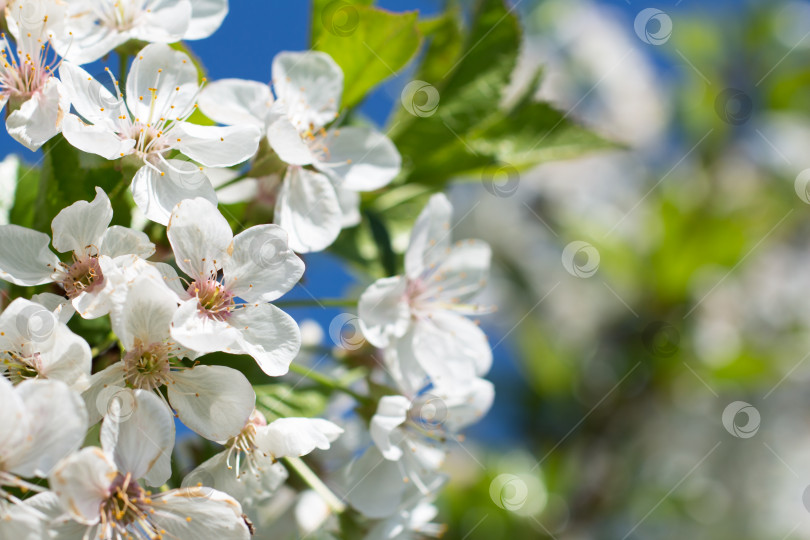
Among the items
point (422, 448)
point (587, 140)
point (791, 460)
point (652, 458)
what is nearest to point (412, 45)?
point (587, 140)

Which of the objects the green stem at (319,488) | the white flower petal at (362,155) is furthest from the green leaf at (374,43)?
the green stem at (319,488)

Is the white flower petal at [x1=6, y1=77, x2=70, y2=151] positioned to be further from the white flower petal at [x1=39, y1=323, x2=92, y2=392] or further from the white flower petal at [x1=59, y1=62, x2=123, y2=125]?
the white flower petal at [x1=39, y1=323, x2=92, y2=392]

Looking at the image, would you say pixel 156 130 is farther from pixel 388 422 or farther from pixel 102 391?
pixel 388 422

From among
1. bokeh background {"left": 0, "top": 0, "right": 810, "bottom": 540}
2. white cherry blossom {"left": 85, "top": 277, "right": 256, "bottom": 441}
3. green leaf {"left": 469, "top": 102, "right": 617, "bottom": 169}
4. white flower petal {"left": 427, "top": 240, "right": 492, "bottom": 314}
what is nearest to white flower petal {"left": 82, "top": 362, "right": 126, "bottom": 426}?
white cherry blossom {"left": 85, "top": 277, "right": 256, "bottom": 441}

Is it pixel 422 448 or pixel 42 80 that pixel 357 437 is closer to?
pixel 422 448

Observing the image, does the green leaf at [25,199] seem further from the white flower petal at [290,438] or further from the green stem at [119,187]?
the white flower petal at [290,438]

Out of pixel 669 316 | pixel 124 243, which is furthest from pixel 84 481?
Answer: pixel 669 316

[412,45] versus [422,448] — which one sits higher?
[412,45]
